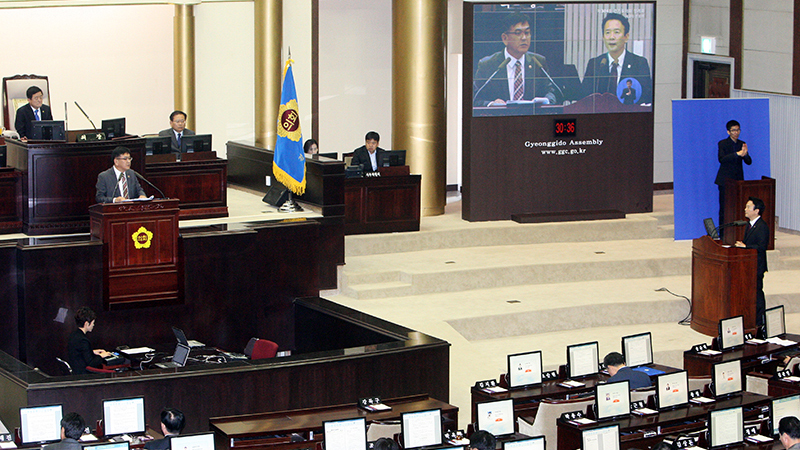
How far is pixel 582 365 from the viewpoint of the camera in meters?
8.47

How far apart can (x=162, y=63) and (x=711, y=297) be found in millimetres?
8107

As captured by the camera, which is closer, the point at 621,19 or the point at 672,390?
the point at 672,390

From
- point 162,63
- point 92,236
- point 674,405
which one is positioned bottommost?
point 674,405

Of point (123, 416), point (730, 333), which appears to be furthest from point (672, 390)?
point (123, 416)

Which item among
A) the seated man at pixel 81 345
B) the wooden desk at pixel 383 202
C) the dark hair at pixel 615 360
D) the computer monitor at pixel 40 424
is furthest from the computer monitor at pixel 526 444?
the wooden desk at pixel 383 202

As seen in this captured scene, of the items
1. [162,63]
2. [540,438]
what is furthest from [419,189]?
[540,438]

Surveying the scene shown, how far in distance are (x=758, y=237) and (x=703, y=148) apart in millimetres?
2632

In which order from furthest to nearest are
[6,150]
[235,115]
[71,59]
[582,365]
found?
[235,115]
[71,59]
[6,150]
[582,365]

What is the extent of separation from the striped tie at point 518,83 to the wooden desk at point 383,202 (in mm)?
1633

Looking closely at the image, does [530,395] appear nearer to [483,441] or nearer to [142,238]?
[483,441]

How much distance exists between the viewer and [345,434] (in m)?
6.73

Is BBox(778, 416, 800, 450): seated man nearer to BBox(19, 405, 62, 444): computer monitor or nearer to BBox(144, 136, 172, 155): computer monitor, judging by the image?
BBox(19, 405, 62, 444): computer monitor

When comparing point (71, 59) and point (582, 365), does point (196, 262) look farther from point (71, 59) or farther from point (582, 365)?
point (71, 59)

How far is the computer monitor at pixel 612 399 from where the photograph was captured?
7.36 m
